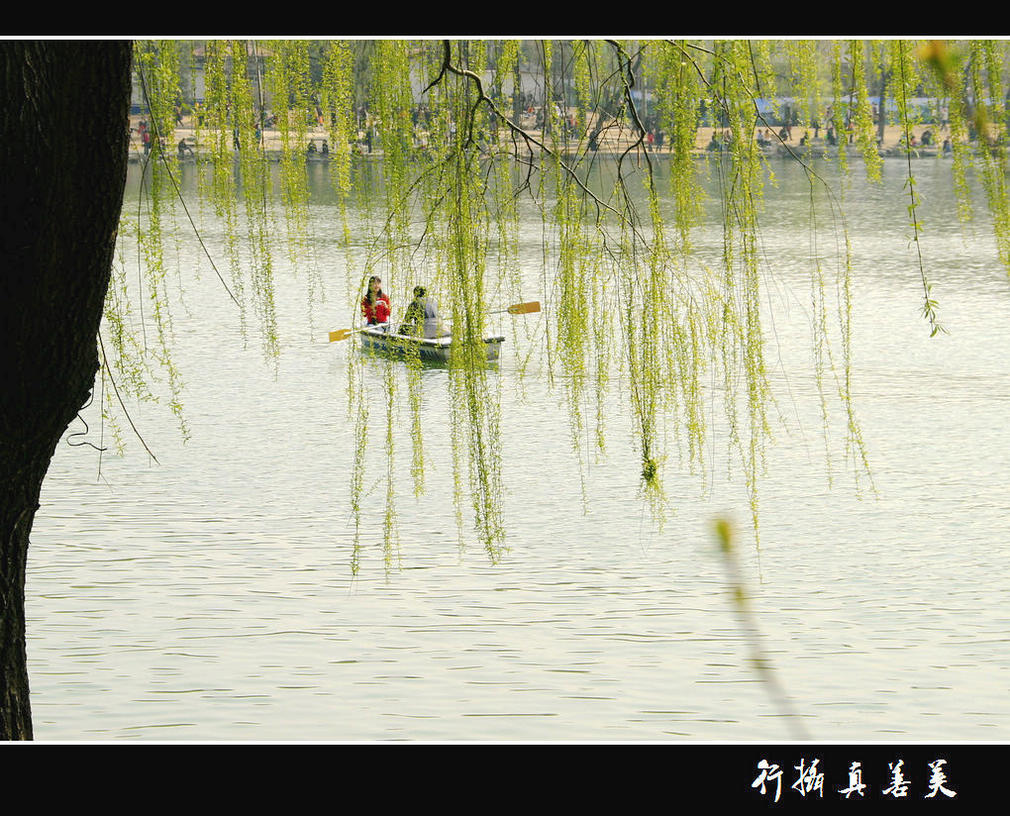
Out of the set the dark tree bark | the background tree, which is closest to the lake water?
the background tree

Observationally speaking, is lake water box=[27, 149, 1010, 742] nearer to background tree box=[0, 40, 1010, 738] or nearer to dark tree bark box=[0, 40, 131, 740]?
background tree box=[0, 40, 1010, 738]

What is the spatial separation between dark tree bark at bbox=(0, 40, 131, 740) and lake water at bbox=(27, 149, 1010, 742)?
237cm

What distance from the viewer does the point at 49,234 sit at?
2.63 metres

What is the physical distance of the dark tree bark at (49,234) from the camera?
8.40 ft

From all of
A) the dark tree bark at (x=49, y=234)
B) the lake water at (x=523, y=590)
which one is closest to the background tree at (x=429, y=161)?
the dark tree bark at (x=49, y=234)

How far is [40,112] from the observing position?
8.39 feet

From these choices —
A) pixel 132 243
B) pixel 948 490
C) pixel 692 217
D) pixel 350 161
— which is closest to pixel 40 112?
pixel 350 161

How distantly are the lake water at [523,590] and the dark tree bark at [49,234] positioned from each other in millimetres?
2373

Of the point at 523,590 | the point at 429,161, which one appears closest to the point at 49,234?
the point at 429,161

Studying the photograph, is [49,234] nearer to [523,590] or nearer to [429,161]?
[429,161]

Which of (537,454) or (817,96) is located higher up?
(817,96)

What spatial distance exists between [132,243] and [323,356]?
4.20 metres

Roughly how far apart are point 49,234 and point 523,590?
6153 millimetres

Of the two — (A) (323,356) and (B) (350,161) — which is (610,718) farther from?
(A) (323,356)
